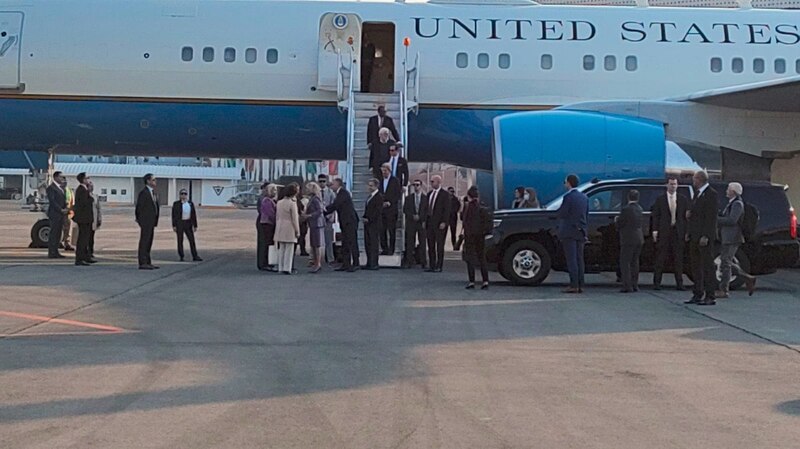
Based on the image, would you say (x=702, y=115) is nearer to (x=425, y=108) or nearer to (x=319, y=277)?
(x=425, y=108)

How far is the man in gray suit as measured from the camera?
12.8 m

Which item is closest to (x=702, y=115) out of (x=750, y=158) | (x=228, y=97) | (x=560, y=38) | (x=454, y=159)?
(x=750, y=158)

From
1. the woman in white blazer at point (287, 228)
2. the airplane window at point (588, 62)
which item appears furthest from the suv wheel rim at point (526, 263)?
the airplane window at point (588, 62)

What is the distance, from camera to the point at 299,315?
10641 mm

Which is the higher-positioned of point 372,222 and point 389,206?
point 389,206

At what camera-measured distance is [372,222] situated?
16.4 meters

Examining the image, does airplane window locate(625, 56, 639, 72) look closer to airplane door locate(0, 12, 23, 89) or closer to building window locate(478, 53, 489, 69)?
building window locate(478, 53, 489, 69)

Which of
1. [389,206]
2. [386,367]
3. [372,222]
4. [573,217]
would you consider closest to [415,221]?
[389,206]

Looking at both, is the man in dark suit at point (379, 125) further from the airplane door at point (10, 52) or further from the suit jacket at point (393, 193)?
the airplane door at point (10, 52)

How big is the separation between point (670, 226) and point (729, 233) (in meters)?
1.21

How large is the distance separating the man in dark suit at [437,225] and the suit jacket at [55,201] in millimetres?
6464

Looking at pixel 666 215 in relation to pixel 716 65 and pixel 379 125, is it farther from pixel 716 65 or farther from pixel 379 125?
pixel 716 65

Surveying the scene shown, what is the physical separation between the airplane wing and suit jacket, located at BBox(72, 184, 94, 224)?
1038 centimetres

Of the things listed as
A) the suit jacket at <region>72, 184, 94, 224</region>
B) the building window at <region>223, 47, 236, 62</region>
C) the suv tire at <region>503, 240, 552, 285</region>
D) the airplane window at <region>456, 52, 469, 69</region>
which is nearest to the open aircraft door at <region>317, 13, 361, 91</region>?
the building window at <region>223, 47, 236, 62</region>
